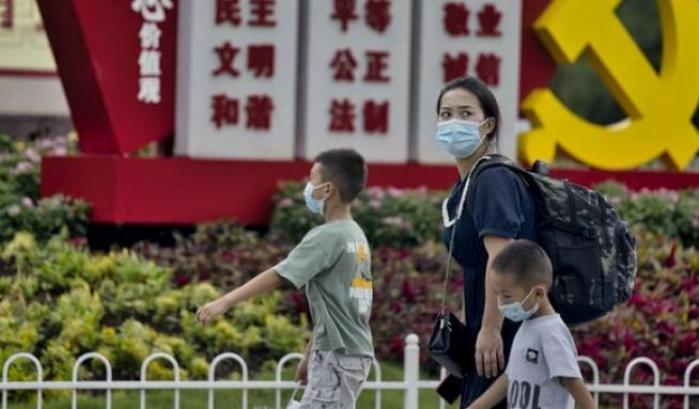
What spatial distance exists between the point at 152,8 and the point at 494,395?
7.04 m

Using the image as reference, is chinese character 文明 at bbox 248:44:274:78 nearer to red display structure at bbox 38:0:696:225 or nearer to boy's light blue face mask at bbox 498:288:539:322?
red display structure at bbox 38:0:696:225

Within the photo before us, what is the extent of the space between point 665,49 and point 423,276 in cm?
399

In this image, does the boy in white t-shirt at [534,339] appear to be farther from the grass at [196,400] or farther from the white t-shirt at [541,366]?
the grass at [196,400]

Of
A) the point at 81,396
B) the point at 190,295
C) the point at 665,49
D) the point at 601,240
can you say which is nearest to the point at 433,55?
the point at 665,49

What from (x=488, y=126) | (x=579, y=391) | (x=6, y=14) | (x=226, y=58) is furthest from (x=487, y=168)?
(x=6, y=14)

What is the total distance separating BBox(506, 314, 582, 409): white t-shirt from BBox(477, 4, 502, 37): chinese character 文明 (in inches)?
286

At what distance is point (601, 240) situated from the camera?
5.30 m

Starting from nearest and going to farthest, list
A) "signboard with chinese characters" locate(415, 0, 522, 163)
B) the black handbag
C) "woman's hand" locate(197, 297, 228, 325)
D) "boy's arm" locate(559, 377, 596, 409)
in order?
"boy's arm" locate(559, 377, 596, 409)
the black handbag
"woman's hand" locate(197, 297, 228, 325)
"signboard with chinese characters" locate(415, 0, 522, 163)

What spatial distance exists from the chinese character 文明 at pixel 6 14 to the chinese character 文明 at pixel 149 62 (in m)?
6.51

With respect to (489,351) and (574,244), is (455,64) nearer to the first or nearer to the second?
(574,244)

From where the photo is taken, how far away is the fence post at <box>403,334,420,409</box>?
275 inches

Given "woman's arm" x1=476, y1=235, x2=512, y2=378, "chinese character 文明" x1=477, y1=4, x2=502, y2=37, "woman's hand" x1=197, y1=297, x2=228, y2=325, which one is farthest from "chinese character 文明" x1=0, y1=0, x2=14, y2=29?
"woman's arm" x1=476, y1=235, x2=512, y2=378

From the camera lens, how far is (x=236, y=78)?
1170 cm

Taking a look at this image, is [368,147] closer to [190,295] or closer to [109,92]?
[109,92]
